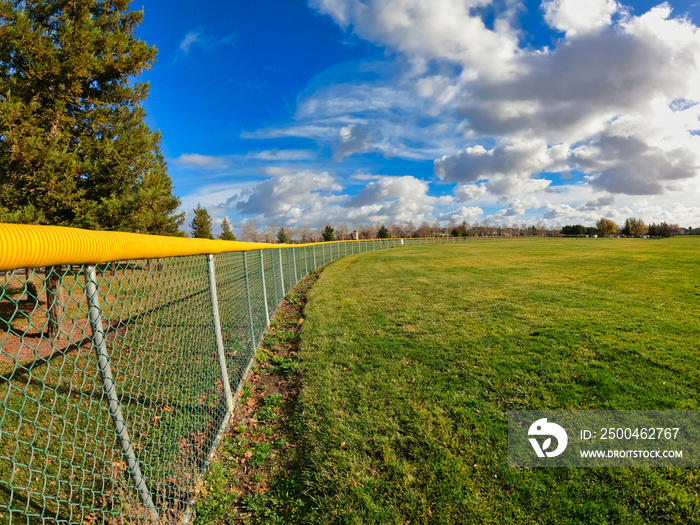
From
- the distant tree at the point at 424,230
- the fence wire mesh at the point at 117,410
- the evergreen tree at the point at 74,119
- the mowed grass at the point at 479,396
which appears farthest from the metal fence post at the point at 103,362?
the distant tree at the point at 424,230

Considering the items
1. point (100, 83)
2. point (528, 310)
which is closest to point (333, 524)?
point (528, 310)

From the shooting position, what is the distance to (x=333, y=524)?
97.0 inches

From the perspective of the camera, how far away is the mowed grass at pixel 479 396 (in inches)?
99.7

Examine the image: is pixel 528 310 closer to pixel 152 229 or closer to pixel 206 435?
pixel 206 435

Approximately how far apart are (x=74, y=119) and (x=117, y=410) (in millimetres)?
7077

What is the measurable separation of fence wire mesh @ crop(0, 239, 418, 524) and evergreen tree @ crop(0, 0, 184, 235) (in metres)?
2.79

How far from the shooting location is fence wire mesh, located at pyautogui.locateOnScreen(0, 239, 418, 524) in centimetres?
171

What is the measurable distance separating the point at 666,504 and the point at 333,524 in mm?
2439

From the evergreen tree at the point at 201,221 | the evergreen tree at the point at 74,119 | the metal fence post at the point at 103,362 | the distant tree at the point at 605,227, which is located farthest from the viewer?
the distant tree at the point at 605,227

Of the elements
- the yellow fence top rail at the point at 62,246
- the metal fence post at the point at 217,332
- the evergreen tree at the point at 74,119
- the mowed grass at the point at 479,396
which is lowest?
the mowed grass at the point at 479,396

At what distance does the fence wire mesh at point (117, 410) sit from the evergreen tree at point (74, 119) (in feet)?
9.17

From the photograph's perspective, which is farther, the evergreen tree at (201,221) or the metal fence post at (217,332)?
the evergreen tree at (201,221)

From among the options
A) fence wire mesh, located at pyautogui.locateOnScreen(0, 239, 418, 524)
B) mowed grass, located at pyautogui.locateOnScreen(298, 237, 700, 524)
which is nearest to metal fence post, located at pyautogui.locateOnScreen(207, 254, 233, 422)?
fence wire mesh, located at pyautogui.locateOnScreen(0, 239, 418, 524)

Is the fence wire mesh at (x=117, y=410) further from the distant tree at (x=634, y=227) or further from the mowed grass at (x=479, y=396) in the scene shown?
the distant tree at (x=634, y=227)
